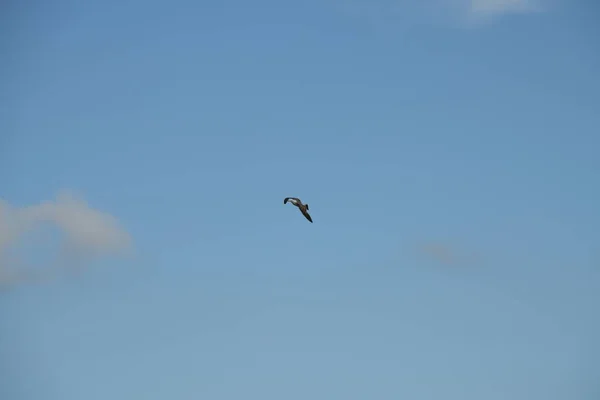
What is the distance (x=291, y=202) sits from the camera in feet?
76.2
